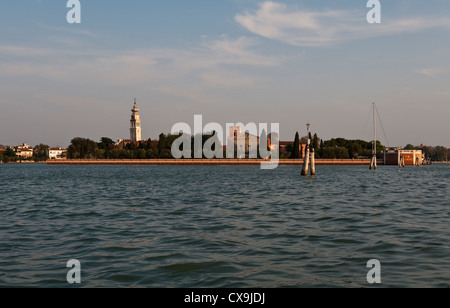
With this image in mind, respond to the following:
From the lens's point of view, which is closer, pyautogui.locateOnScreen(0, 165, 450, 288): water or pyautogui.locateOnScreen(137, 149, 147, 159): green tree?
pyautogui.locateOnScreen(0, 165, 450, 288): water

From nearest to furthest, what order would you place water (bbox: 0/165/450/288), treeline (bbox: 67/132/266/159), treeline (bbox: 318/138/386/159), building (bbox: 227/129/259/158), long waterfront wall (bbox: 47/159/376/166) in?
water (bbox: 0/165/450/288), long waterfront wall (bbox: 47/159/376/166), treeline (bbox: 318/138/386/159), treeline (bbox: 67/132/266/159), building (bbox: 227/129/259/158)

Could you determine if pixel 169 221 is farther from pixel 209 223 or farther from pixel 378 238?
pixel 378 238

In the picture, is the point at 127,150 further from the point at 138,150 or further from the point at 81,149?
the point at 81,149

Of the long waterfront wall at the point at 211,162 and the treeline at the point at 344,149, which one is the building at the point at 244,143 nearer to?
the long waterfront wall at the point at 211,162

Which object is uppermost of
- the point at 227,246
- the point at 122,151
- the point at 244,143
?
the point at 244,143

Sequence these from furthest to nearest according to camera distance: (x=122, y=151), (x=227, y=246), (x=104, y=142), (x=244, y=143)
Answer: (x=104, y=142)
(x=244, y=143)
(x=122, y=151)
(x=227, y=246)

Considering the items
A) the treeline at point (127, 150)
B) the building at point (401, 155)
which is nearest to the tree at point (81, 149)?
the treeline at point (127, 150)

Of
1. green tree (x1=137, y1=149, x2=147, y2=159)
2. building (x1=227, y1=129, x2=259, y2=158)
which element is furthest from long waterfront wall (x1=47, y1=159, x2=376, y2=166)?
building (x1=227, y1=129, x2=259, y2=158)

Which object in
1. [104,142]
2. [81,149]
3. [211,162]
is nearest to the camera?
[211,162]

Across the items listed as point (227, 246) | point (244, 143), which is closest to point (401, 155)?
point (244, 143)

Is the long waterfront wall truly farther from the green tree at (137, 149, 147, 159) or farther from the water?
the water

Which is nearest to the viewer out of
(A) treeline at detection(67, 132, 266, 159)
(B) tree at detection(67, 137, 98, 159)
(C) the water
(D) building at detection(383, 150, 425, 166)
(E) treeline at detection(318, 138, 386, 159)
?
(C) the water

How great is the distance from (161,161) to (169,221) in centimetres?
12736
